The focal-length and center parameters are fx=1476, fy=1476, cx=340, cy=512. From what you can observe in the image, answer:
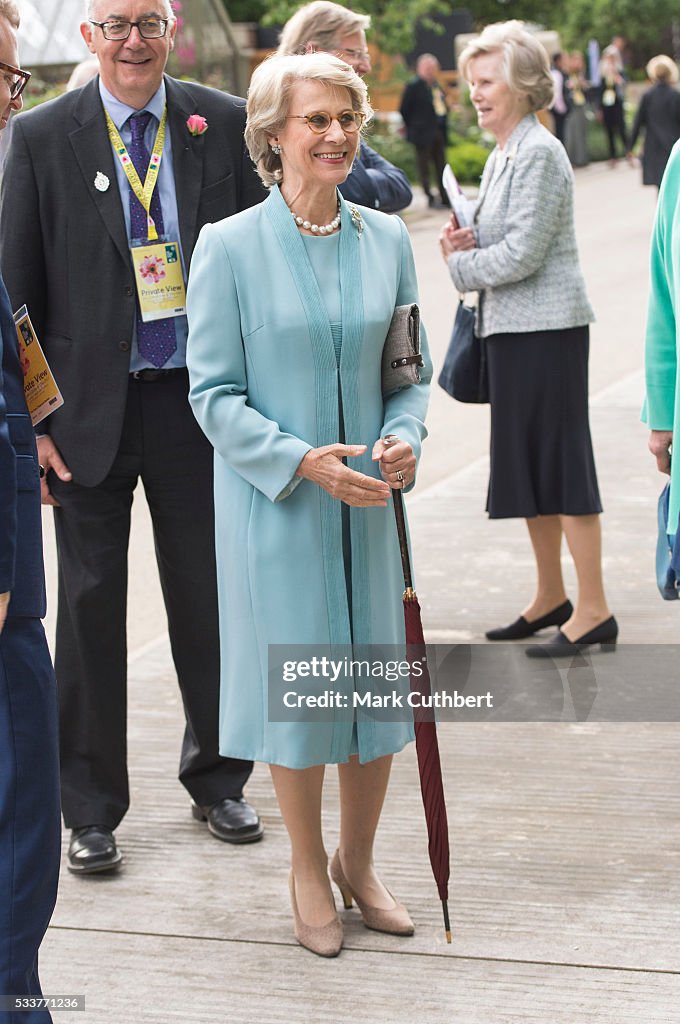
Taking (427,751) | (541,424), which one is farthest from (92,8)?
(541,424)

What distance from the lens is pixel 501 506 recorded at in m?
5.50

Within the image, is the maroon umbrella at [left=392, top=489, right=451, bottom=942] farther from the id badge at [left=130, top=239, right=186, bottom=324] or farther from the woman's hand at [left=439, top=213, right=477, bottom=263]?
the woman's hand at [left=439, top=213, right=477, bottom=263]

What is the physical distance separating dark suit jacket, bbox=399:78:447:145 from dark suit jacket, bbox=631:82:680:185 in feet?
17.9

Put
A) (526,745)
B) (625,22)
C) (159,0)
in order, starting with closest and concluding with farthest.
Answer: (159,0), (526,745), (625,22)

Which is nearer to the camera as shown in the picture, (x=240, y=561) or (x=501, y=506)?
(x=240, y=561)

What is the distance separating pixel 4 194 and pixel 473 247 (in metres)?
2.03

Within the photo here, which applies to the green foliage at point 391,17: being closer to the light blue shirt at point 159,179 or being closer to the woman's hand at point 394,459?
the light blue shirt at point 159,179

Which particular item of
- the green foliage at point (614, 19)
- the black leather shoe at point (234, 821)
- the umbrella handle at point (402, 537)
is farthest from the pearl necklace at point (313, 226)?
the green foliage at point (614, 19)

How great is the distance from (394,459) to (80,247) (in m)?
1.16

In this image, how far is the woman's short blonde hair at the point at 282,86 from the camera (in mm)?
3277

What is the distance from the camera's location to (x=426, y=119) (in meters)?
22.7

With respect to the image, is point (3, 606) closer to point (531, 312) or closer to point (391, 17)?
point (531, 312)

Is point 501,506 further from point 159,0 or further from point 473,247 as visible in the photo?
point 159,0

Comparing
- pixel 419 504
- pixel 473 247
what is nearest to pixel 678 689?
pixel 473 247
